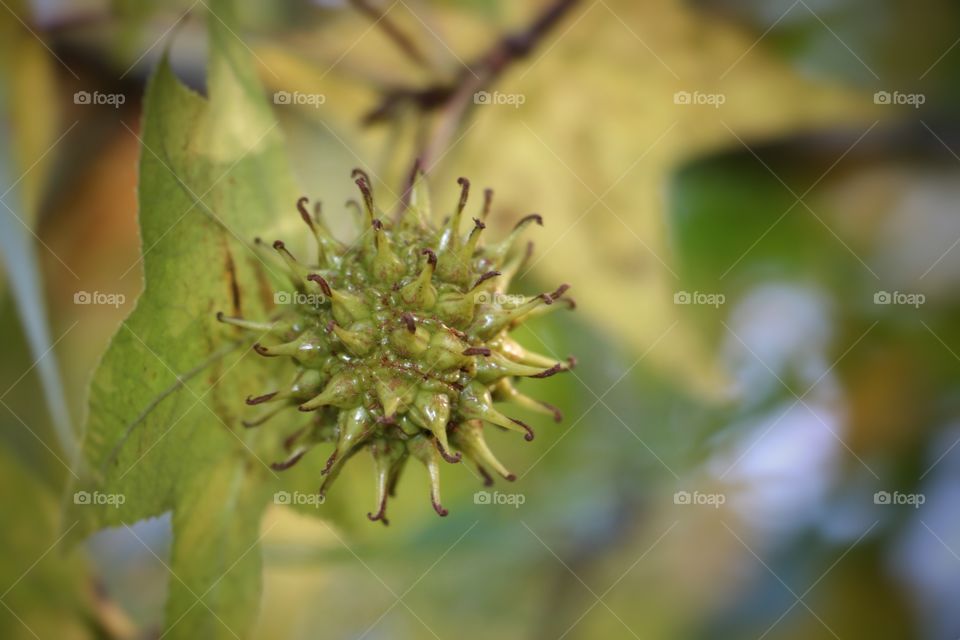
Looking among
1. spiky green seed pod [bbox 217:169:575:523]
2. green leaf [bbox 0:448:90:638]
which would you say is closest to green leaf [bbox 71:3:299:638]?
spiky green seed pod [bbox 217:169:575:523]

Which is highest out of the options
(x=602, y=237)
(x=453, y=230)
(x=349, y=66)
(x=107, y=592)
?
(x=349, y=66)

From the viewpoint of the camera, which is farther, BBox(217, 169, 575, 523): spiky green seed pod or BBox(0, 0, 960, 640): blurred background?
BBox(0, 0, 960, 640): blurred background

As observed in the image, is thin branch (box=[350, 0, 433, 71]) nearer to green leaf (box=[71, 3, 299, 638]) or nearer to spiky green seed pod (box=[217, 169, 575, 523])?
green leaf (box=[71, 3, 299, 638])

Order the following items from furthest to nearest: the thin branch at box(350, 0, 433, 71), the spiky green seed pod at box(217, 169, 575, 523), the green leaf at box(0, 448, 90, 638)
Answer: the thin branch at box(350, 0, 433, 71), the green leaf at box(0, 448, 90, 638), the spiky green seed pod at box(217, 169, 575, 523)

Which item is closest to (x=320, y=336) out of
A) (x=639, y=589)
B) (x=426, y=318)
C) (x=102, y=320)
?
(x=426, y=318)

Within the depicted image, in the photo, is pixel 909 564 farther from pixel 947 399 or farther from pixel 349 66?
pixel 349 66

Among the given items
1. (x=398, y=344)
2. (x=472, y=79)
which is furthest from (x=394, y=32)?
(x=398, y=344)
